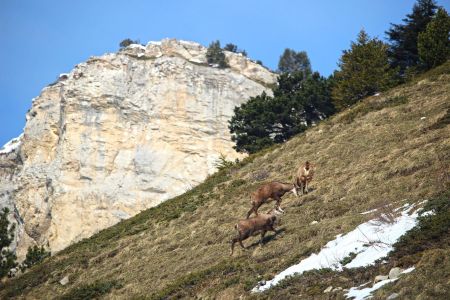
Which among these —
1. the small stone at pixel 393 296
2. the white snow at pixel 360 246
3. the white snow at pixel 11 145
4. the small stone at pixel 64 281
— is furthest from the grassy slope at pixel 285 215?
the white snow at pixel 11 145

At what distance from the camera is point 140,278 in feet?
73.5

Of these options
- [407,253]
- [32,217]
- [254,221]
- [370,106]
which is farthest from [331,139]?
[32,217]

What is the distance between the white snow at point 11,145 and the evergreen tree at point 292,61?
50.3 metres

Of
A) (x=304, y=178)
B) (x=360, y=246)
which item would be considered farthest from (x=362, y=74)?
(x=360, y=246)

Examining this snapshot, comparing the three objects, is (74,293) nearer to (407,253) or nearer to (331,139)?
(407,253)

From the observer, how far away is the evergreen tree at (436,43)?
4606 cm

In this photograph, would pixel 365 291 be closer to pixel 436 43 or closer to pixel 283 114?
pixel 436 43

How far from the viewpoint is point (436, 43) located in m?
46.3

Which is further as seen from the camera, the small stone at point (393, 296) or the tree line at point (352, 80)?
the tree line at point (352, 80)

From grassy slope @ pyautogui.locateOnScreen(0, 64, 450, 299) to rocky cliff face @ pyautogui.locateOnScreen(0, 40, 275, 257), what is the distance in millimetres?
50477

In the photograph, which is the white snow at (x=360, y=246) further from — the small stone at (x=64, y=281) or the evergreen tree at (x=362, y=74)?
the evergreen tree at (x=362, y=74)

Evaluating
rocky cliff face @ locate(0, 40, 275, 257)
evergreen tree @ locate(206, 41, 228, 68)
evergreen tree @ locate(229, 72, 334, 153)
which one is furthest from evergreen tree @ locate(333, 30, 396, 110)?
evergreen tree @ locate(206, 41, 228, 68)

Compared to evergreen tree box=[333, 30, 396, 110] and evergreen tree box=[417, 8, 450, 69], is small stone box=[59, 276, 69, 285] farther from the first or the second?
evergreen tree box=[417, 8, 450, 69]

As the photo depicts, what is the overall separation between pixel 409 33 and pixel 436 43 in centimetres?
787
